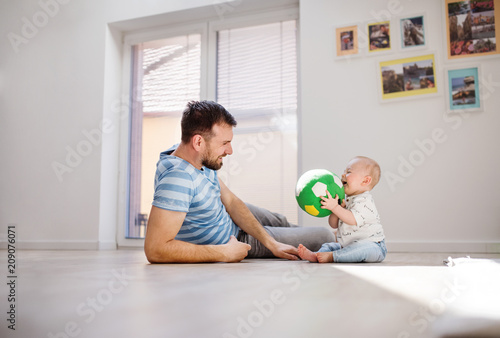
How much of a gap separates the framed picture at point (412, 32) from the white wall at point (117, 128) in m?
0.08

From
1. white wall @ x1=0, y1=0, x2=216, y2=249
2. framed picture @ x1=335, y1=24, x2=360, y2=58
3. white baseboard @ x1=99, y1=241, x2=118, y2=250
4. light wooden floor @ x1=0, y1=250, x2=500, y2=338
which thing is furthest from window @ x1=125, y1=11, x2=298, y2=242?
light wooden floor @ x1=0, y1=250, x2=500, y2=338

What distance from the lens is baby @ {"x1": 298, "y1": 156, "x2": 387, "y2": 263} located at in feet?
6.31

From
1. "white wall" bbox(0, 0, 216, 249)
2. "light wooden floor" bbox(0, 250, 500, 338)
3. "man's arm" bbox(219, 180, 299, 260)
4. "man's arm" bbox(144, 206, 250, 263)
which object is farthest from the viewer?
"white wall" bbox(0, 0, 216, 249)

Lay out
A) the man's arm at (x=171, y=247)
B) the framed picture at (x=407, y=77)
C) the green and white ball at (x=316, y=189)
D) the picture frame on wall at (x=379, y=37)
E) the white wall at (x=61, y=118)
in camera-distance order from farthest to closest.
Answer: the white wall at (x=61, y=118), the picture frame on wall at (x=379, y=37), the framed picture at (x=407, y=77), the green and white ball at (x=316, y=189), the man's arm at (x=171, y=247)

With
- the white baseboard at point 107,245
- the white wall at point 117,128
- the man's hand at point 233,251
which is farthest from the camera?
the white baseboard at point 107,245

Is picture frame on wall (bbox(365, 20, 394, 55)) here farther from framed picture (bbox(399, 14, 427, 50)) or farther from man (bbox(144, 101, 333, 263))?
man (bbox(144, 101, 333, 263))

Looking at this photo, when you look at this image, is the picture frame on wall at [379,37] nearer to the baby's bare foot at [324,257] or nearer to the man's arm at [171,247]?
the baby's bare foot at [324,257]

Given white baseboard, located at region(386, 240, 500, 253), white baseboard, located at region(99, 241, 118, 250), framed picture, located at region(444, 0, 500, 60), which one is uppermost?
framed picture, located at region(444, 0, 500, 60)

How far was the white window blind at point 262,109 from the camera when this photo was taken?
3.89 meters

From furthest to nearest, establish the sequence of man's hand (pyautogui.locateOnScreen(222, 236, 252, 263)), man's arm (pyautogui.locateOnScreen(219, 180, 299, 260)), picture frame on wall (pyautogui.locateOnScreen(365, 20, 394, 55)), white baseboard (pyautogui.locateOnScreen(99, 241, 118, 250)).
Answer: white baseboard (pyautogui.locateOnScreen(99, 241, 118, 250)) → picture frame on wall (pyautogui.locateOnScreen(365, 20, 394, 55)) → man's arm (pyautogui.locateOnScreen(219, 180, 299, 260)) → man's hand (pyautogui.locateOnScreen(222, 236, 252, 263))

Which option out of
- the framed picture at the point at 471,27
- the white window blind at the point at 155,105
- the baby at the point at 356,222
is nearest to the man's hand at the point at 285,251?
the baby at the point at 356,222

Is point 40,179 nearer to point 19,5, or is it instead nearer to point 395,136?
point 19,5

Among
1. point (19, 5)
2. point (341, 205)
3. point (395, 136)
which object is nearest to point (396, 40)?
point (395, 136)

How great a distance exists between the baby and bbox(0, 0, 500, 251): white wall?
1.37m
